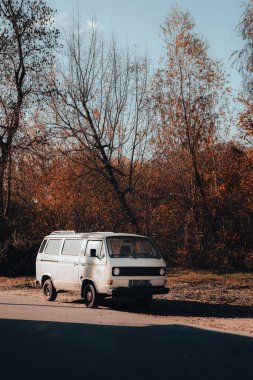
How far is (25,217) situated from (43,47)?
933 centimetres

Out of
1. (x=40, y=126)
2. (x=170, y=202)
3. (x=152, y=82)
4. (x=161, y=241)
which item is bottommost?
(x=161, y=241)

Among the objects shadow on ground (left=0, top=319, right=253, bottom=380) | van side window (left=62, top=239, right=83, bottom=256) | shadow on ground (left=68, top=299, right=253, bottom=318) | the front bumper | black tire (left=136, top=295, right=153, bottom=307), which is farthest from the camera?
van side window (left=62, top=239, right=83, bottom=256)

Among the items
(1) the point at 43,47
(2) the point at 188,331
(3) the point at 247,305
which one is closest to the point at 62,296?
(3) the point at 247,305

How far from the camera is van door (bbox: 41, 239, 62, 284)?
16641 millimetres

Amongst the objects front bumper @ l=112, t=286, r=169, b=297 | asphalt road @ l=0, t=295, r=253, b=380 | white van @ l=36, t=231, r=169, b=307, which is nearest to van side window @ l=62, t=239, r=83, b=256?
white van @ l=36, t=231, r=169, b=307

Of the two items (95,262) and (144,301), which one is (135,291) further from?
(95,262)

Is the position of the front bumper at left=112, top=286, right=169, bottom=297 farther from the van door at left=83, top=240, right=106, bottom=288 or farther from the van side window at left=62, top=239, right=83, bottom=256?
the van side window at left=62, top=239, right=83, bottom=256

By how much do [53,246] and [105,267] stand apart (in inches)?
124

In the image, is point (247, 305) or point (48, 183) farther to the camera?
point (48, 183)

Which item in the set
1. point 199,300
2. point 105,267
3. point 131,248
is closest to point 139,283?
point 105,267

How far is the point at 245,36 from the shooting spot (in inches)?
757

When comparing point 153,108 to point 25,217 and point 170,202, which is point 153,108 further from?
point 25,217

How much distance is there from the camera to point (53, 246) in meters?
17.1

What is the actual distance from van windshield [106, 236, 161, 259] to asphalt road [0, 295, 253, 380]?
238 centimetres
